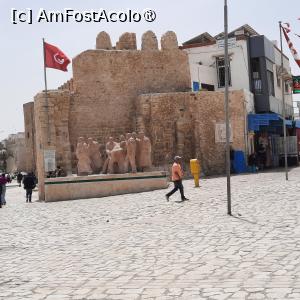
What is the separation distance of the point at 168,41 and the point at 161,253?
22.3 metres

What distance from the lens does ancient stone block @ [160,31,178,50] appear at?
2866 cm

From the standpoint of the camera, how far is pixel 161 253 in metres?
7.61

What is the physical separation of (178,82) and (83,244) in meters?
20.6

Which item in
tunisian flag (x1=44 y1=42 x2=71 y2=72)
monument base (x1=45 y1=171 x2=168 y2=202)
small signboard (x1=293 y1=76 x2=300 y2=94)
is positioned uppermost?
tunisian flag (x1=44 y1=42 x2=71 y2=72)

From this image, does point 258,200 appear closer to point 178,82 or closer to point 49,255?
point 49,255

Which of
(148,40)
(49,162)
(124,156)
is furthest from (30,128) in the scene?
(124,156)

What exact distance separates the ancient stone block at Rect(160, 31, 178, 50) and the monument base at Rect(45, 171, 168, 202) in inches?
428

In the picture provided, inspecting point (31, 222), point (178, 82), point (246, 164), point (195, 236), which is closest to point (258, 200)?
point (195, 236)

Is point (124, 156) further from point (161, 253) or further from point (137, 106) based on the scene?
point (161, 253)

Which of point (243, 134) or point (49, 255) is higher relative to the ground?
point (243, 134)

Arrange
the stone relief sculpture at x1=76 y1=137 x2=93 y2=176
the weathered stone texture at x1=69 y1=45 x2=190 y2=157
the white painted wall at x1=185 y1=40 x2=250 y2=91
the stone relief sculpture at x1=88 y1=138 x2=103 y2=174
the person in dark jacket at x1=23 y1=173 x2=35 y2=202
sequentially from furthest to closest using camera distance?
the white painted wall at x1=185 y1=40 x2=250 y2=91 < the weathered stone texture at x1=69 y1=45 x2=190 y2=157 < the person in dark jacket at x1=23 y1=173 x2=35 y2=202 < the stone relief sculpture at x1=88 y1=138 x2=103 y2=174 < the stone relief sculpture at x1=76 y1=137 x2=93 y2=176

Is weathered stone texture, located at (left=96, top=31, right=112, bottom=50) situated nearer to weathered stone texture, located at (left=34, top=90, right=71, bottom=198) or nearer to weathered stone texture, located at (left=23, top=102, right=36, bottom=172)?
weathered stone texture, located at (left=34, top=90, right=71, bottom=198)

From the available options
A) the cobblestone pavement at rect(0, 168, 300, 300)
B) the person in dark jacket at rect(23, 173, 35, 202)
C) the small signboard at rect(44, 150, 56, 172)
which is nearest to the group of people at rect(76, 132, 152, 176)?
the small signboard at rect(44, 150, 56, 172)

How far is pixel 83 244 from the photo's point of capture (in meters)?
9.07
